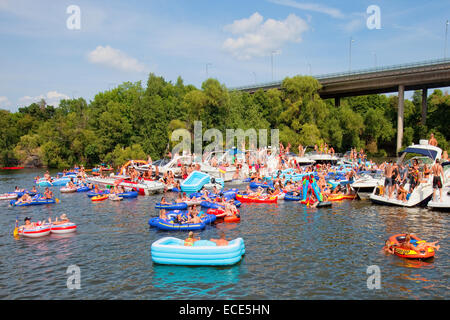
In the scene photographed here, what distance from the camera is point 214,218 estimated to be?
25328 mm

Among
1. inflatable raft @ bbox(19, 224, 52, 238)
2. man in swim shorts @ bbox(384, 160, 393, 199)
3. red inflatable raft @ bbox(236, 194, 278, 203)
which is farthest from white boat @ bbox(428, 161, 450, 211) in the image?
inflatable raft @ bbox(19, 224, 52, 238)

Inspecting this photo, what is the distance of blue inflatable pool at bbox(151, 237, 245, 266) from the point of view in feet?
57.3

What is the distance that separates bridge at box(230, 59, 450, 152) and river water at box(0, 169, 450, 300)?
41355 millimetres

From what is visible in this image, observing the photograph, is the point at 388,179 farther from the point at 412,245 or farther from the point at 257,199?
the point at 412,245

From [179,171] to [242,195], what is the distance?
1710 cm

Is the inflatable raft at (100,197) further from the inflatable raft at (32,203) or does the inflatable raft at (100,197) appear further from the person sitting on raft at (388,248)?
the person sitting on raft at (388,248)

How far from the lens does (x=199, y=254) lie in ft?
57.7

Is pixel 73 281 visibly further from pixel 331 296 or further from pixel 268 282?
pixel 331 296

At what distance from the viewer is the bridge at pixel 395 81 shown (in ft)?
196

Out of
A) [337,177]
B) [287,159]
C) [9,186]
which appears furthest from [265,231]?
[9,186]

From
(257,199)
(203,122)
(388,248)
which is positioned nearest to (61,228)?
(257,199)

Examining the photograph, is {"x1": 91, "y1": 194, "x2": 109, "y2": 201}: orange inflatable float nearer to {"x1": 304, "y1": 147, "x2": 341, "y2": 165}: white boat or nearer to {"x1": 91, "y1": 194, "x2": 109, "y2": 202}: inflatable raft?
{"x1": 91, "y1": 194, "x2": 109, "y2": 202}: inflatable raft

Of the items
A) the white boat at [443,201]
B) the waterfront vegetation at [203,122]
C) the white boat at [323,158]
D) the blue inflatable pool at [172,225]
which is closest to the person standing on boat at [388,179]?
the white boat at [443,201]

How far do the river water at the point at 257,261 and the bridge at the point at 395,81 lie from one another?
41.4 metres
